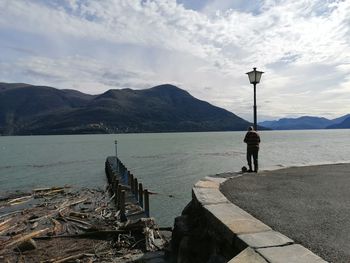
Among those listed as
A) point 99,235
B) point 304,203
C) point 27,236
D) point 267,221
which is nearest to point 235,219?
point 267,221

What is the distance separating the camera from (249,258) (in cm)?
450

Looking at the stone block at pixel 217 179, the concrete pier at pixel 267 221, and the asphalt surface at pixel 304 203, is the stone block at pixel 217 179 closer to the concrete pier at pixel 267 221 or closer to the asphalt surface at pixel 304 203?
the concrete pier at pixel 267 221

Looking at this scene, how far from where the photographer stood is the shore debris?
1187 centimetres

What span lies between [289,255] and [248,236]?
80 centimetres

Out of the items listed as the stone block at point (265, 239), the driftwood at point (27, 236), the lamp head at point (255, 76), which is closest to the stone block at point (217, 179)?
the stone block at point (265, 239)

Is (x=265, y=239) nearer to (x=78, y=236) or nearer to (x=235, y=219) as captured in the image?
(x=235, y=219)

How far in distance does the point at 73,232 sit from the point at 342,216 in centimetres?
1202

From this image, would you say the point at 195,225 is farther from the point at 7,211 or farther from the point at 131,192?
the point at 7,211

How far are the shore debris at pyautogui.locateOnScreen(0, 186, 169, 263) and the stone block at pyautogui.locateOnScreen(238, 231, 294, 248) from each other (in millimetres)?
6410

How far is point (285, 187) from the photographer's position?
31.1ft

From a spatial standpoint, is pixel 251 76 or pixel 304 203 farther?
pixel 251 76

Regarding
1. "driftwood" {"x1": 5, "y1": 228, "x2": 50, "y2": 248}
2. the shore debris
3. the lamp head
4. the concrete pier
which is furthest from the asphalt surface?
"driftwood" {"x1": 5, "y1": 228, "x2": 50, "y2": 248}

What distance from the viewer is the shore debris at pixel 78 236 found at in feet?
38.9

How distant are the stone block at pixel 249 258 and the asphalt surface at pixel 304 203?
3.14 feet
